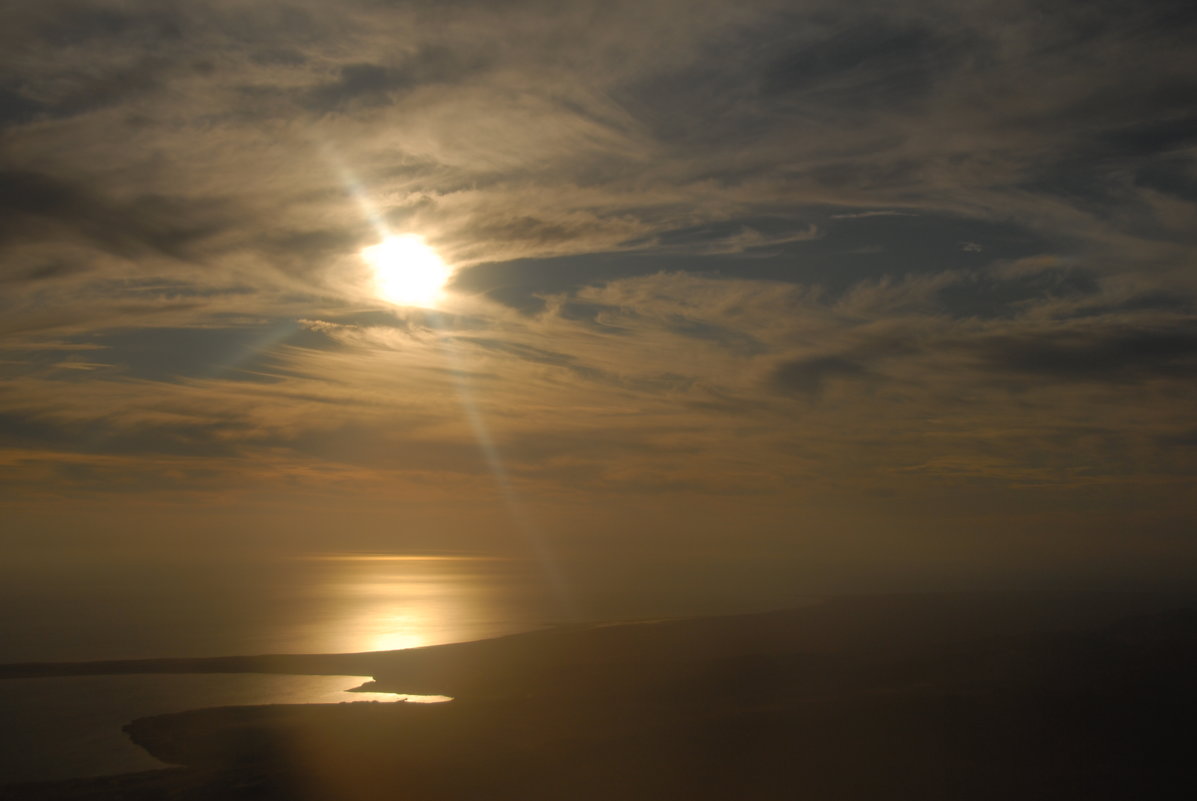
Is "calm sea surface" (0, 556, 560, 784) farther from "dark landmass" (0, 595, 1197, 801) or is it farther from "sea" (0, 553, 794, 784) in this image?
"dark landmass" (0, 595, 1197, 801)

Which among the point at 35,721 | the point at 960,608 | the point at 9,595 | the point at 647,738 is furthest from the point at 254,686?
the point at 9,595

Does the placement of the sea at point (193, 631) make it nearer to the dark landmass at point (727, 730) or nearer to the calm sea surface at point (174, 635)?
the calm sea surface at point (174, 635)

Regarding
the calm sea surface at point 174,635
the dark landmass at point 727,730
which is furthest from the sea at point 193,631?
the dark landmass at point 727,730

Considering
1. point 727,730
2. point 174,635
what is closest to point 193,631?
point 174,635

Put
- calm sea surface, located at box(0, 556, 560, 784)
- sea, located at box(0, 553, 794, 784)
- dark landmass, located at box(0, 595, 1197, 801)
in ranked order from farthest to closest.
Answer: sea, located at box(0, 553, 794, 784)
calm sea surface, located at box(0, 556, 560, 784)
dark landmass, located at box(0, 595, 1197, 801)

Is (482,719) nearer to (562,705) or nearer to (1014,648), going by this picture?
(562,705)

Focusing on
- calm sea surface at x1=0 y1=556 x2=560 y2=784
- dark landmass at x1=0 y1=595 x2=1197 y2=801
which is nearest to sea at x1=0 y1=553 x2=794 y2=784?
calm sea surface at x1=0 y1=556 x2=560 y2=784
